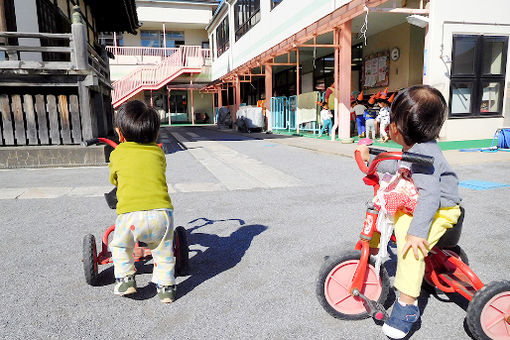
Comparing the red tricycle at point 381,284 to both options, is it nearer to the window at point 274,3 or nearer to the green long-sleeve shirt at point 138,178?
the green long-sleeve shirt at point 138,178

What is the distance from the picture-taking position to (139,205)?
2.23 m

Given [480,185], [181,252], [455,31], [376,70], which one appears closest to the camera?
[181,252]

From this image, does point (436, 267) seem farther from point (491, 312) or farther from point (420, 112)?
point (420, 112)

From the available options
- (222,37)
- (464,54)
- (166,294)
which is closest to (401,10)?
(464,54)

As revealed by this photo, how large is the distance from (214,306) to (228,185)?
11.8 feet

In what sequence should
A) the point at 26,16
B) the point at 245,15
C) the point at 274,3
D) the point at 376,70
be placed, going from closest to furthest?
the point at 26,16, the point at 376,70, the point at 274,3, the point at 245,15

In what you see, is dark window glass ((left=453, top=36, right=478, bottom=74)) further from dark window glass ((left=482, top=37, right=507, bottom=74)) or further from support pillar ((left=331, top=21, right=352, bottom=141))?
support pillar ((left=331, top=21, right=352, bottom=141))

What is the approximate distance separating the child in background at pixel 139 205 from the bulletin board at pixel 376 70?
13160 mm

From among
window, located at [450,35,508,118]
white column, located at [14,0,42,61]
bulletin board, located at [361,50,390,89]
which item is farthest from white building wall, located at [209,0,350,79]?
white column, located at [14,0,42,61]

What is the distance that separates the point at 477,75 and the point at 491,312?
10.8 meters

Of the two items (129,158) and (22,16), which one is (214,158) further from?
(129,158)

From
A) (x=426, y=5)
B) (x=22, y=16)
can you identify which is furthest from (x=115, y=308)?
(x=426, y=5)

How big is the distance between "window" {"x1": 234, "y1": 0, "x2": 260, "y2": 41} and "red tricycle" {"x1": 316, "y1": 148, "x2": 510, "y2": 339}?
20145mm

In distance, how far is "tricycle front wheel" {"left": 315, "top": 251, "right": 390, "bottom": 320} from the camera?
1.96 meters
